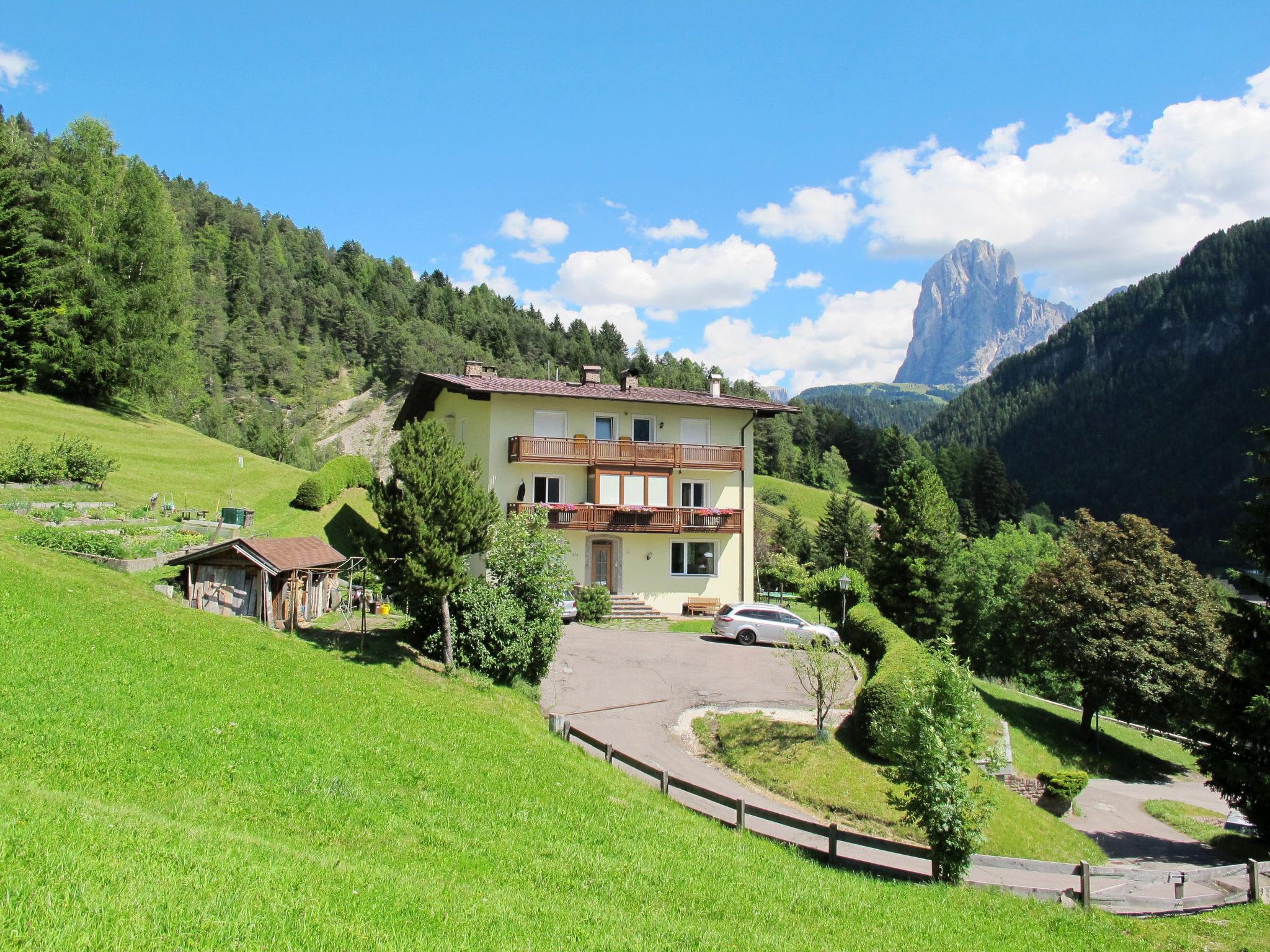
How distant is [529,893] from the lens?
7.71 meters

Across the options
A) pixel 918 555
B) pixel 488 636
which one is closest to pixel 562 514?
pixel 488 636

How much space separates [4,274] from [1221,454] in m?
155

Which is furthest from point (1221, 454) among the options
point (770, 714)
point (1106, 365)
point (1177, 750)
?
point (770, 714)

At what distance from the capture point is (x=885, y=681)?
17516mm

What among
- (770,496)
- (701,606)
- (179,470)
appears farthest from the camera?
(770,496)

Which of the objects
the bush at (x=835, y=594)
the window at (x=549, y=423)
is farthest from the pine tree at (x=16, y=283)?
the bush at (x=835, y=594)

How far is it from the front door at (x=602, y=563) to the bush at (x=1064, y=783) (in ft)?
59.1

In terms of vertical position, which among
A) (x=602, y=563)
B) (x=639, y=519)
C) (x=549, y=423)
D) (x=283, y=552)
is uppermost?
(x=549, y=423)

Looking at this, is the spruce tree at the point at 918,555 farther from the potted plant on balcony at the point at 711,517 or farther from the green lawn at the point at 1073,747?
the potted plant on balcony at the point at 711,517

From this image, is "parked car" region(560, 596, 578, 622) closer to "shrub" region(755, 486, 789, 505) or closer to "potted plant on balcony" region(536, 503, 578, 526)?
"potted plant on balcony" region(536, 503, 578, 526)

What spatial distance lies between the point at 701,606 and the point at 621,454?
24.9ft

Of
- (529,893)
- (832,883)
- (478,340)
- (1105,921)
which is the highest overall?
(478,340)

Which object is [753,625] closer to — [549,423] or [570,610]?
[570,610]

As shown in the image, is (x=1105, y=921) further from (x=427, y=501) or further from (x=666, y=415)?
(x=666, y=415)
